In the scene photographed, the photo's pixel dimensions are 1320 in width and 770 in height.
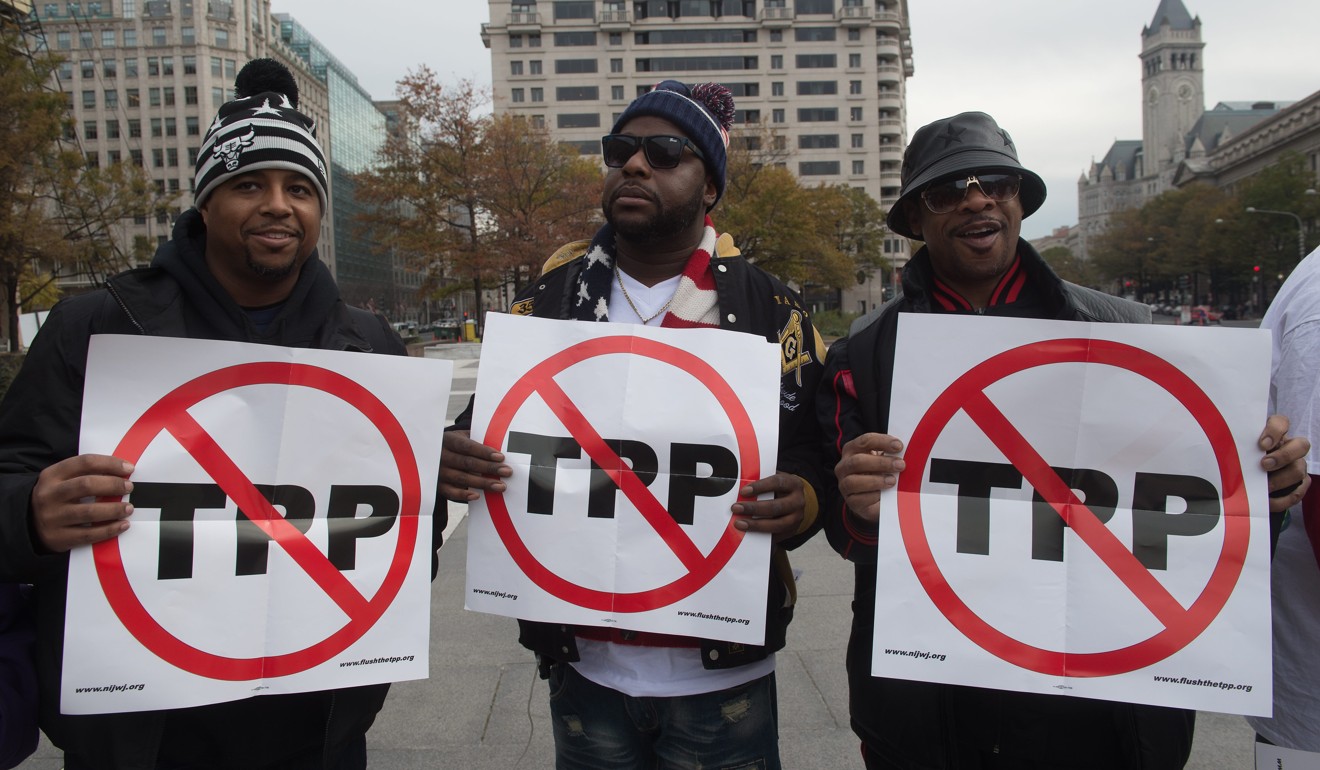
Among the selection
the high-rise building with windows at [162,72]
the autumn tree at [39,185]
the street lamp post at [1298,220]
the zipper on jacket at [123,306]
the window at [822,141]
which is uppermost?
the high-rise building with windows at [162,72]

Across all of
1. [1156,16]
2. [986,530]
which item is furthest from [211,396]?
[1156,16]

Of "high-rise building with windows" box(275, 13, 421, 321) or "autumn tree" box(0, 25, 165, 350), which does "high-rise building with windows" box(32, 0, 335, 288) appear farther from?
"autumn tree" box(0, 25, 165, 350)

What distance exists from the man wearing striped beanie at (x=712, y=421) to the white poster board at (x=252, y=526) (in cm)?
20

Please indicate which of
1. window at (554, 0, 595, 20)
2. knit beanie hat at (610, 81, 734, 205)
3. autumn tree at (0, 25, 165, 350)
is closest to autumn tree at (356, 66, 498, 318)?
autumn tree at (0, 25, 165, 350)

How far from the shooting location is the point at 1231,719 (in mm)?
3471

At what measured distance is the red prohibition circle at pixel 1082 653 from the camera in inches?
68.4

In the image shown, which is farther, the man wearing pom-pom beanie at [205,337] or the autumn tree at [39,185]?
the autumn tree at [39,185]

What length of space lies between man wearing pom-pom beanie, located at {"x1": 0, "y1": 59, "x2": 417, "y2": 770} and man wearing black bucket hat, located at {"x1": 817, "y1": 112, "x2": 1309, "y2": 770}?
3.99 feet

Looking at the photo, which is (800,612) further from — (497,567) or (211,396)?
(211,396)

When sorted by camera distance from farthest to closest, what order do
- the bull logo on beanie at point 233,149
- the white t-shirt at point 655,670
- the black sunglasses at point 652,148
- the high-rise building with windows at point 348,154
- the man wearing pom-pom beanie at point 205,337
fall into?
the high-rise building with windows at point 348,154 → the black sunglasses at point 652,148 → the white t-shirt at point 655,670 → the bull logo on beanie at point 233,149 → the man wearing pom-pom beanie at point 205,337

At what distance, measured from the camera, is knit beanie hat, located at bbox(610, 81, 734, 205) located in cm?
211

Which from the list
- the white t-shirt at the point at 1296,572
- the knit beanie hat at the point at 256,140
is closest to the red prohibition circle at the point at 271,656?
the knit beanie hat at the point at 256,140

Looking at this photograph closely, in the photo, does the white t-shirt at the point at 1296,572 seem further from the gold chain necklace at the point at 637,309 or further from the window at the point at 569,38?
the window at the point at 569,38

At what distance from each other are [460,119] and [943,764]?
1207 inches
